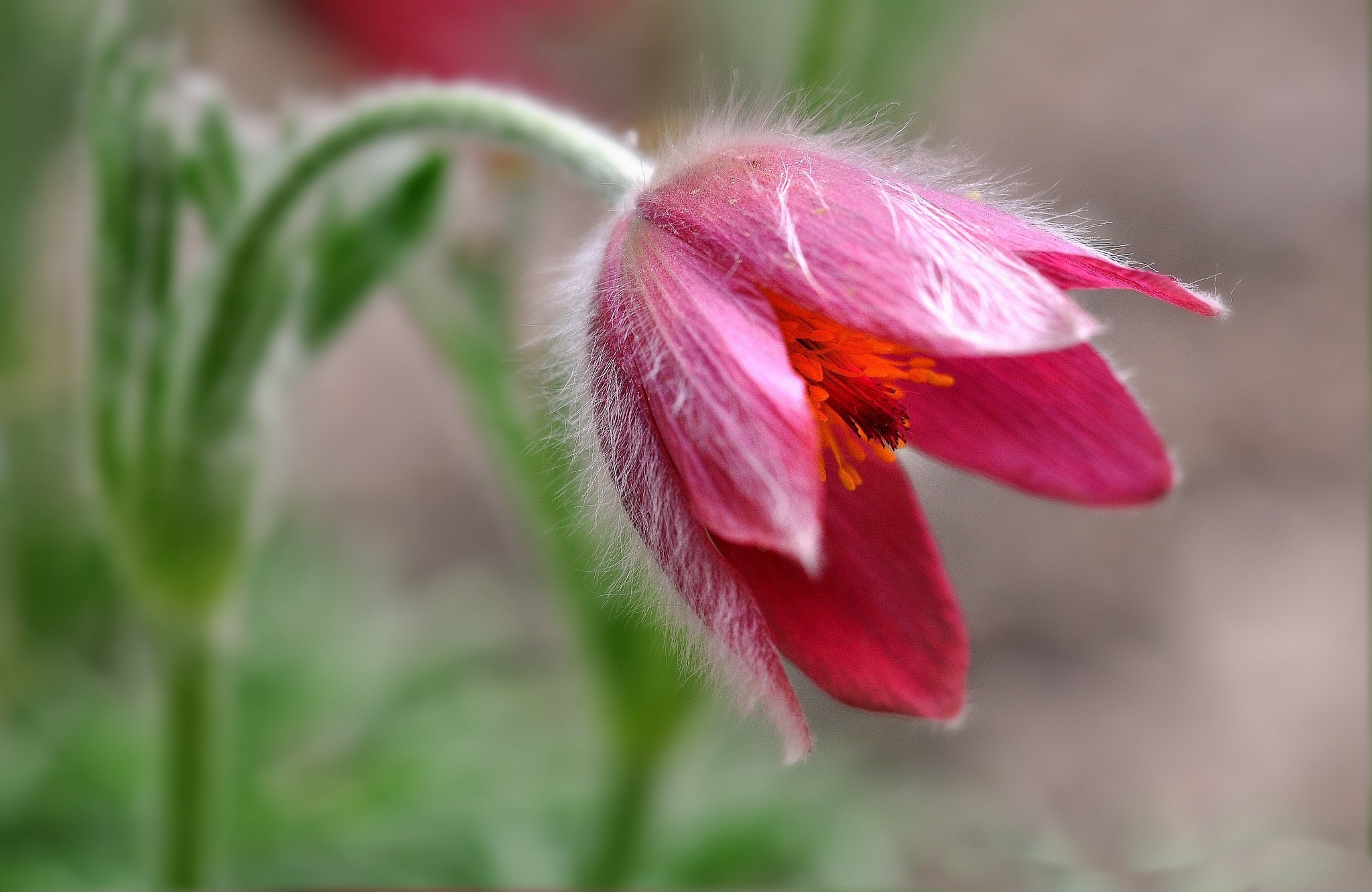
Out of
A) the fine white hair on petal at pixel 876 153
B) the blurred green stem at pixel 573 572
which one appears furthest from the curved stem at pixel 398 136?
the blurred green stem at pixel 573 572

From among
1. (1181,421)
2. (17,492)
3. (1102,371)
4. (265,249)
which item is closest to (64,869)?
(17,492)

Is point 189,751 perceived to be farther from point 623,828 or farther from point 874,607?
point 874,607

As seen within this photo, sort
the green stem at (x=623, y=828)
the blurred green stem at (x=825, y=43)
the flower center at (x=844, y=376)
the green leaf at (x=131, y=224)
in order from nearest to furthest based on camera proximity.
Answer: the flower center at (x=844, y=376)
the green leaf at (x=131, y=224)
the blurred green stem at (x=825, y=43)
the green stem at (x=623, y=828)

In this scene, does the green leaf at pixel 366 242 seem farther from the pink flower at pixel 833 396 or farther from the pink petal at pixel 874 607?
the pink petal at pixel 874 607

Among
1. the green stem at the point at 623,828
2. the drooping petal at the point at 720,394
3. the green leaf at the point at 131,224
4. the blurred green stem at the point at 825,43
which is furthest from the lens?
the green stem at the point at 623,828

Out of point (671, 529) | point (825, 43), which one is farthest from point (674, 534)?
point (825, 43)

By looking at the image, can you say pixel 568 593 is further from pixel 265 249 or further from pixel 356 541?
pixel 356 541

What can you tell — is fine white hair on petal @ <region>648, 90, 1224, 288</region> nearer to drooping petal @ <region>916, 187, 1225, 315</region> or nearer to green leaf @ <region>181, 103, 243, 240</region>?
drooping petal @ <region>916, 187, 1225, 315</region>
